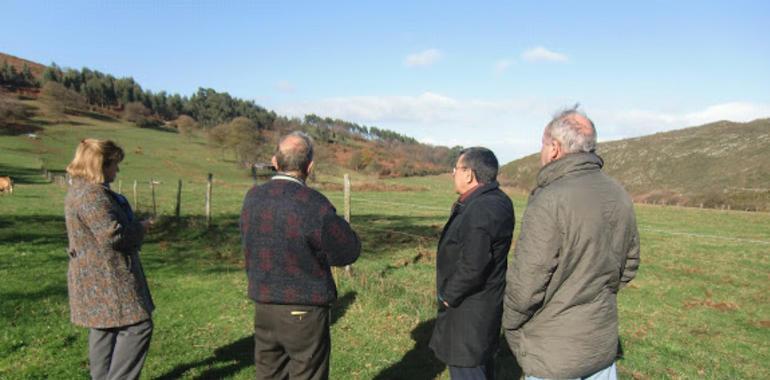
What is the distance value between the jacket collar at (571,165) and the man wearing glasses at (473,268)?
0.57 m

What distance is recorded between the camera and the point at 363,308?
6.92 metres

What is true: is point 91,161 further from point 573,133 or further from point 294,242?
point 573,133

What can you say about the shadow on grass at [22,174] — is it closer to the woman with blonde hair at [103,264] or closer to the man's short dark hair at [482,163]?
the woman with blonde hair at [103,264]

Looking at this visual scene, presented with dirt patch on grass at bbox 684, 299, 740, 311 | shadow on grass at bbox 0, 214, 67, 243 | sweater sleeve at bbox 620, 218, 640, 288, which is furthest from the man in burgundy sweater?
shadow on grass at bbox 0, 214, 67, 243

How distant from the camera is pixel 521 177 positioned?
2125 inches

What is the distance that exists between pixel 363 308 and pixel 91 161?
174 inches

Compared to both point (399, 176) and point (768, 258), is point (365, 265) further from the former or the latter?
point (399, 176)

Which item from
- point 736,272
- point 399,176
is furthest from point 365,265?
point 399,176

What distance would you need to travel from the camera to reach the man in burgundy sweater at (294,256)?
291cm

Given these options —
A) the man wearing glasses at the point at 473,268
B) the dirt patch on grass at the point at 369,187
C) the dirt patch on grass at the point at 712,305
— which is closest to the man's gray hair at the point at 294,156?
the man wearing glasses at the point at 473,268

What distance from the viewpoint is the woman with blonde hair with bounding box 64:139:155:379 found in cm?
337

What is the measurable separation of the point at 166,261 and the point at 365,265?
4.35m

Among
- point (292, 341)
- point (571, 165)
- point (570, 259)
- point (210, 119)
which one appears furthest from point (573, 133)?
point (210, 119)

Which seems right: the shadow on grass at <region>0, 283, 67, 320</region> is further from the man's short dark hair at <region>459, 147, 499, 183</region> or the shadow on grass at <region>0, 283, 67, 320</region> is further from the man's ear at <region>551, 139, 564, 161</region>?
the man's ear at <region>551, 139, 564, 161</region>
